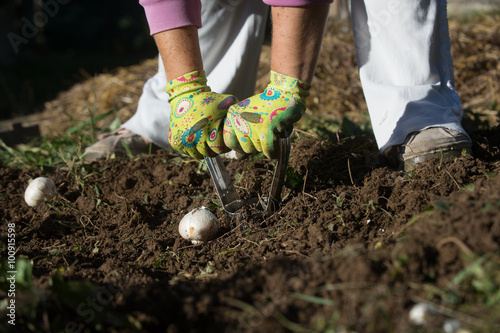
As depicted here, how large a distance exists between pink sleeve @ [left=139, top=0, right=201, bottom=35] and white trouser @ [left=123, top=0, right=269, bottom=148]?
2.20 ft

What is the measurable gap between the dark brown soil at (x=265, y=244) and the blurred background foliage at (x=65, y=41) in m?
4.35

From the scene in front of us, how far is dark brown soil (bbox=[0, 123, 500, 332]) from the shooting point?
3.17 ft

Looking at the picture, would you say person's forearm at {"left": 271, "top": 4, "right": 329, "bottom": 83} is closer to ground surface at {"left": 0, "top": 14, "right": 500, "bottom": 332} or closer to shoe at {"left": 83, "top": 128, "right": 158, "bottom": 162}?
ground surface at {"left": 0, "top": 14, "right": 500, "bottom": 332}

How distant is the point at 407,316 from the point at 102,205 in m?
1.46

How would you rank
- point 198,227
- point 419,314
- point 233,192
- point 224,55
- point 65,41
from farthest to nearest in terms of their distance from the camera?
point 65,41 → point 224,55 → point 233,192 → point 198,227 → point 419,314

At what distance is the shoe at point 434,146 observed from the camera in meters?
1.71

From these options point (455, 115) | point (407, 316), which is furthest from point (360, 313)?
point (455, 115)

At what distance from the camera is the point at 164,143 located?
2449mm

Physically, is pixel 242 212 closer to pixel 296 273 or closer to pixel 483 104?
pixel 296 273

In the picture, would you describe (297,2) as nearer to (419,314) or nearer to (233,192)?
(233,192)

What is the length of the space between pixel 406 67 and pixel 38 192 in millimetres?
1686

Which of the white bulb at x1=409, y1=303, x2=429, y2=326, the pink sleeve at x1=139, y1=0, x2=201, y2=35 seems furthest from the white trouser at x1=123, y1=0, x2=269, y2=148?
the white bulb at x1=409, y1=303, x2=429, y2=326

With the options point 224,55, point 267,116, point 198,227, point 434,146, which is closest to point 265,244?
point 198,227

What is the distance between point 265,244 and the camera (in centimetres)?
147
